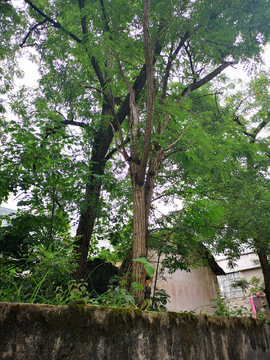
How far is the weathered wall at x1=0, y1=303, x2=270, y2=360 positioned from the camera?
4.82ft

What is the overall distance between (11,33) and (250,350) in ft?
29.8

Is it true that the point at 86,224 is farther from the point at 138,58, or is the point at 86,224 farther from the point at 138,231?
the point at 138,58

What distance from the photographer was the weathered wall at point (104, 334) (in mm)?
1468

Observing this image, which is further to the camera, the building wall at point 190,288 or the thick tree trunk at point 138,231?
the building wall at point 190,288

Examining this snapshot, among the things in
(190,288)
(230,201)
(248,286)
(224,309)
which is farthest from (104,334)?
(248,286)

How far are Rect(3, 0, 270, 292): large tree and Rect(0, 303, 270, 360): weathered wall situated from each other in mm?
1394

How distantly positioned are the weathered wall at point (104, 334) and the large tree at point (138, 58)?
139 cm

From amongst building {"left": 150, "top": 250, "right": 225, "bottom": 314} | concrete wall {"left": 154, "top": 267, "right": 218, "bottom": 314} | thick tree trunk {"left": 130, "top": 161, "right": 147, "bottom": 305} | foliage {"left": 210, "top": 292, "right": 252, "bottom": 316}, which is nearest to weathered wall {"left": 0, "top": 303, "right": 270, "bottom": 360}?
foliage {"left": 210, "top": 292, "right": 252, "bottom": 316}

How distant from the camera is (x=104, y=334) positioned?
1.88 m

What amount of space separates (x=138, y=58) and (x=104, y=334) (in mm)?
5170

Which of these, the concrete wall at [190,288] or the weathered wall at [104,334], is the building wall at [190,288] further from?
the weathered wall at [104,334]

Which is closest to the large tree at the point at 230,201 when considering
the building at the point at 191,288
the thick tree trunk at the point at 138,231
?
the thick tree trunk at the point at 138,231

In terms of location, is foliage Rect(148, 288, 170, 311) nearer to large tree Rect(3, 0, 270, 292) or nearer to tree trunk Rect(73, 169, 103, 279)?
large tree Rect(3, 0, 270, 292)

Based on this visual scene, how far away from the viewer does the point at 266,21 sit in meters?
5.16
